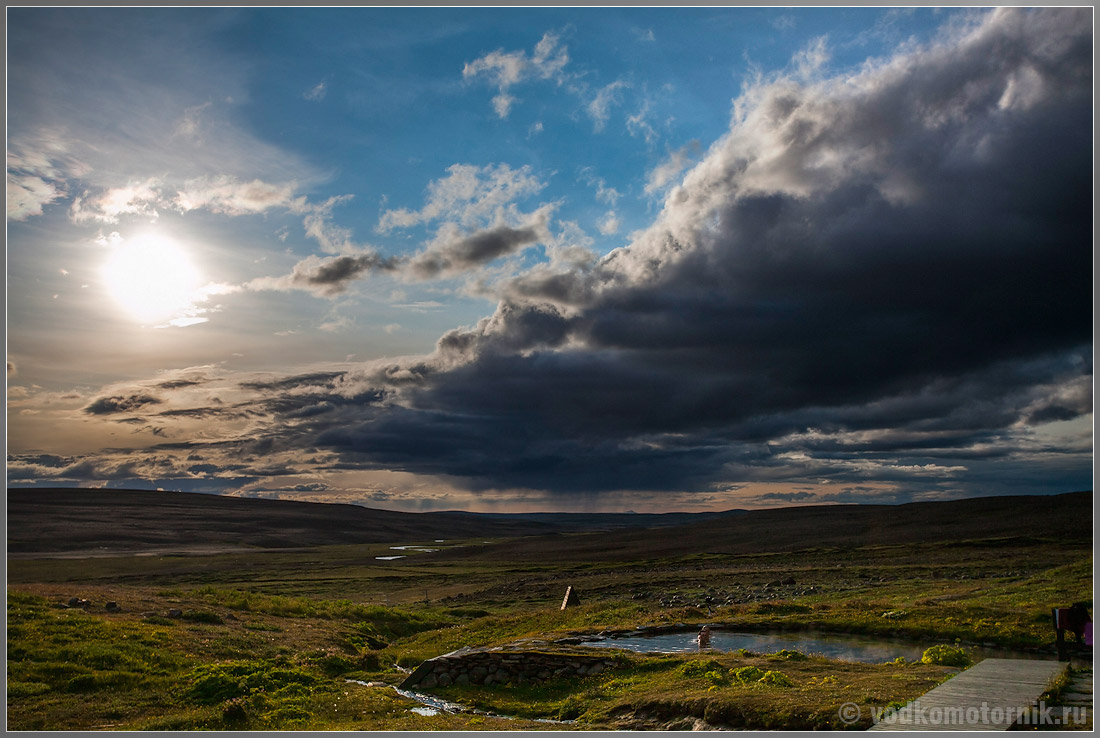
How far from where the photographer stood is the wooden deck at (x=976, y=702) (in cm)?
1007

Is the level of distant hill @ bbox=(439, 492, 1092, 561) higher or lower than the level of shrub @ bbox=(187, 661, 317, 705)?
lower

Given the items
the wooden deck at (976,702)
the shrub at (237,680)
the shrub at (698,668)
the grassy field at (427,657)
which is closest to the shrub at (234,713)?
the grassy field at (427,657)

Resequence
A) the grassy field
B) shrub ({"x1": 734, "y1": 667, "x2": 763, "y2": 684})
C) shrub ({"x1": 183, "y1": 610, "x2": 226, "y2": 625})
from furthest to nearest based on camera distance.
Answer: shrub ({"x1": 183, "y1": 610, "x2": 226, "y2": 625}), shrub ({"x1": 734, "y1": 667, "x2": 763, "y2": 684}), the grassy field

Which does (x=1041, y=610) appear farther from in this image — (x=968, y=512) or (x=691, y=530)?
(x=691, y=530)

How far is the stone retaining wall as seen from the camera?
17344 millimetres

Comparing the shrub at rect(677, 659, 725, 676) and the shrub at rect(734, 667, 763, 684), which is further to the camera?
the shrub at rect(677, 659, 725, 676)

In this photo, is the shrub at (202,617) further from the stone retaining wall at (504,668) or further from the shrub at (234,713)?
the shrub at (234,713)

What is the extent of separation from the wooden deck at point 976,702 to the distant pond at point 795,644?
401 cm

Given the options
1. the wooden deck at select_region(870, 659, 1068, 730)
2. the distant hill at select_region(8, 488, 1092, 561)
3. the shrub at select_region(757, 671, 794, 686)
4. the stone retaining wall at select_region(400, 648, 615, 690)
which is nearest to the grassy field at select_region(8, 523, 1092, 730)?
the shrub at select_region(757, 671, 794, 686)

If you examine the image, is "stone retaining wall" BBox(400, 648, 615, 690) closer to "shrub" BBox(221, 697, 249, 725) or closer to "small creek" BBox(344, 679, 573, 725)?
"small creek" BBox(344, 679, 573, 725)

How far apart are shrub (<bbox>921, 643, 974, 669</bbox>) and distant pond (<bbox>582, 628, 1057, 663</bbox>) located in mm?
663

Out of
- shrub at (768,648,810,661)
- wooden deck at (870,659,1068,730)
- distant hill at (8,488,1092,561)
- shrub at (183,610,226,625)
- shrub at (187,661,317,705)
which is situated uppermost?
wooden deck at (870,659,1068,730)

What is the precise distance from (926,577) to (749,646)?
30833 mm

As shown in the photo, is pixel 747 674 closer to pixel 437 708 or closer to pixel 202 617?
pixel 437 708
